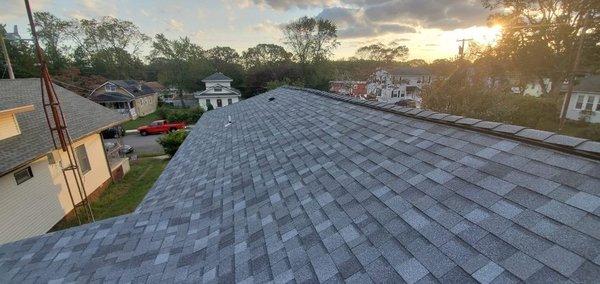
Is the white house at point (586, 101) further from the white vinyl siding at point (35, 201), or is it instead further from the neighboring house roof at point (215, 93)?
the neighboring house roof at point (215, 93)

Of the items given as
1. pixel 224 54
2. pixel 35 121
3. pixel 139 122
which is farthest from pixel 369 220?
pixel 224 54

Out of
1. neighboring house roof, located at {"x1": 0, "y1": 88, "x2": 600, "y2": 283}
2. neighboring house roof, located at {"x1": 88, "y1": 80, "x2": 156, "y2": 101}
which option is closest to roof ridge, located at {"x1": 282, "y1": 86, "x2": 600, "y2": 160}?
neighboring house roof, located at {"x1": 0, "y1": 88, "x2": 600, "y2": 283}

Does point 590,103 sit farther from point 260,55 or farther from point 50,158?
point 260,55

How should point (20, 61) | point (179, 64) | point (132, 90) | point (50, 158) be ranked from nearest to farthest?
point (50, 158) < point (20, 61) < point (132, 90) < point (179, 64)

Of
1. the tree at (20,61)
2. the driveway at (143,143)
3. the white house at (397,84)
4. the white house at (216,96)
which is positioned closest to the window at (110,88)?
the tree at (20,61)

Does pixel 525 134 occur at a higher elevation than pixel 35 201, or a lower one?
higher
